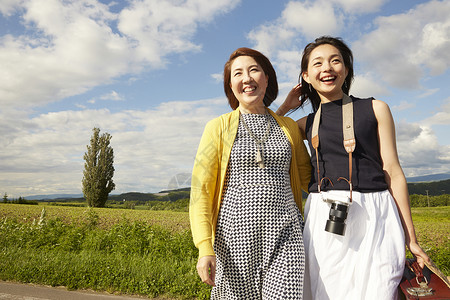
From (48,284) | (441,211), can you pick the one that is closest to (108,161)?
(441,211)

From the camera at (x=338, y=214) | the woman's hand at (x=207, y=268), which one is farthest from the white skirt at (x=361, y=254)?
the woman's hand at (x=207, y=268)

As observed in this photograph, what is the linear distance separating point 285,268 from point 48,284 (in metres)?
4.33

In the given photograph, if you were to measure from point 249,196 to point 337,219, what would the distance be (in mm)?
523

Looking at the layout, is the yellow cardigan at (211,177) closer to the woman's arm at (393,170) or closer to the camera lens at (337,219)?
the camera lens at (337,219)

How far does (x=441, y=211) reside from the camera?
59.1 ft

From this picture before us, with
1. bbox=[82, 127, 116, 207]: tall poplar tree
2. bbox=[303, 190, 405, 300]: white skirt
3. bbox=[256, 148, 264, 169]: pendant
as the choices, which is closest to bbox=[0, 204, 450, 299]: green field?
bbox=[303, 190, 405, 300]: white skirt

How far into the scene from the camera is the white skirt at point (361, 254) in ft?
6.04

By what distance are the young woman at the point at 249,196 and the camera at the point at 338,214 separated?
9.1 inches

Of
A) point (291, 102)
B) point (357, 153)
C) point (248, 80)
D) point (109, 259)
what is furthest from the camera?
point (109, 259)

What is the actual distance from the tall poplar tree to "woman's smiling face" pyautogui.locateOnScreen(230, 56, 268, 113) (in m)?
43.2

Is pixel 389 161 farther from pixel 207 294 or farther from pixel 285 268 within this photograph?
pixel 207 294

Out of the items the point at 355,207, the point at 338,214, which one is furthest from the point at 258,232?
the point at 355,207

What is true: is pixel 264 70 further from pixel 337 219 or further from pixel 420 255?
pixel 420 255

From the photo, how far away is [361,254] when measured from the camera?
6.22 feet
